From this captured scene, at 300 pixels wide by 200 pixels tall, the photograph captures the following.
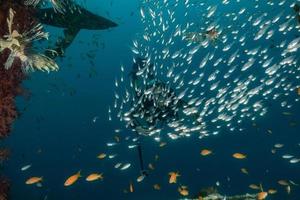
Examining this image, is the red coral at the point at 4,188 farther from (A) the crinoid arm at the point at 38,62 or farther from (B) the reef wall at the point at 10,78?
(A) the crinoid arm at the point at 38,62

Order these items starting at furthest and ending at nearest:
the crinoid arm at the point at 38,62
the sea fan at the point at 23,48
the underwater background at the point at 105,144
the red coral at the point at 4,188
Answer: the underwater background at the point at 105,144 → the red coral at the point at 4,188 → the crinoid arm at the point at 38,62 → the sea fan at the point at 23,48

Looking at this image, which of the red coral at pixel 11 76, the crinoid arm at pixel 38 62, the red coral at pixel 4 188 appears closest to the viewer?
the crinoid arm at pixel 38 62

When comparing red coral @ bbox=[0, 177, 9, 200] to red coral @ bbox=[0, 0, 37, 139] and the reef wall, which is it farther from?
red coral @ bbox=[0, 0, 37, 139]

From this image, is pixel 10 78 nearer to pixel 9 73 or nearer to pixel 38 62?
pixel 9 73

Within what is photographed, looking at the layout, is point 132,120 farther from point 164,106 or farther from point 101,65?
point 101,65

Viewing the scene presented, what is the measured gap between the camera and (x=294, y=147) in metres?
53.3

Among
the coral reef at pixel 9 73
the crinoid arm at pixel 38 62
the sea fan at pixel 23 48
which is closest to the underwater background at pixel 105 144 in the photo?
the coral reef at pixel 9 73

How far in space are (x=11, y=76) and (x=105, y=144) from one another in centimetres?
4443

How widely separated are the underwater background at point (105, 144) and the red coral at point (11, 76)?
35738 millimetres

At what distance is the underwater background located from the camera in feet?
144

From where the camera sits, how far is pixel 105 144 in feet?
166

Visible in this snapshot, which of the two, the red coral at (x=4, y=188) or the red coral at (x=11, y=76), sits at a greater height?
the red coral at (x=11, y=76)

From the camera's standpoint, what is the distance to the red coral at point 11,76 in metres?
6.45

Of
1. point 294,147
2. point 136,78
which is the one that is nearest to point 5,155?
point 136,78
